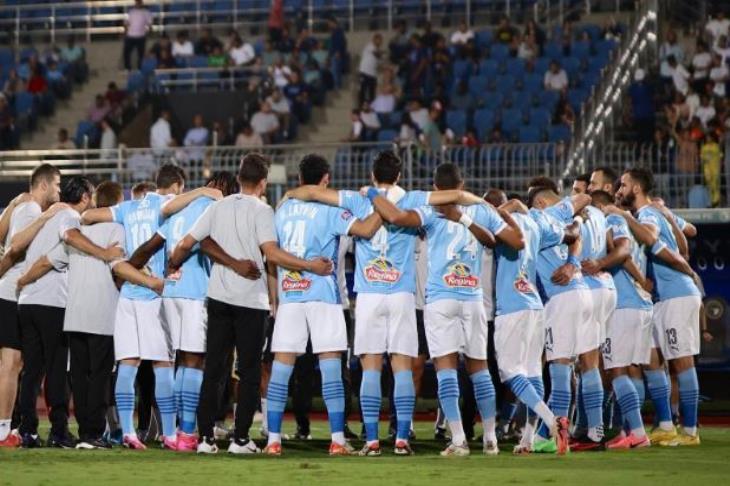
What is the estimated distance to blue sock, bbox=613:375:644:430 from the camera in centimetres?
1293

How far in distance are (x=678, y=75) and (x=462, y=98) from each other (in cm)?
403

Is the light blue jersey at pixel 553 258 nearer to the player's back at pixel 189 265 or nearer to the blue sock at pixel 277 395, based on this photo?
the blue sock at pixel 277 395

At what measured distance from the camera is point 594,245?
13.1 meters

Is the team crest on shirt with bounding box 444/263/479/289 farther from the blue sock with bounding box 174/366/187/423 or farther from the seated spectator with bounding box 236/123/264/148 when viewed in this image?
the seated spectator with bounding box 236/123/264/148

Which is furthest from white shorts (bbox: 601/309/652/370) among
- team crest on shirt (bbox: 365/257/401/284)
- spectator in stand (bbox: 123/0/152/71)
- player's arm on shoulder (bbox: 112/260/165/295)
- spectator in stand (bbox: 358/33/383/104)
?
spectator in stand (bbox: 123/0/152/71)

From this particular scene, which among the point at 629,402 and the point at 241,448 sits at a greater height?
the point at 629,402

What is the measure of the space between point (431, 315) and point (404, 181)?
28.7 feet

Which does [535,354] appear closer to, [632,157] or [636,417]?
[636,417]

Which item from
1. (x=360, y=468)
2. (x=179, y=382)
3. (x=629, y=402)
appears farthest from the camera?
(x=629, y=402)

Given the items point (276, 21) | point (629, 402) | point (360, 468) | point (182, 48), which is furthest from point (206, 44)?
point (360, 468)

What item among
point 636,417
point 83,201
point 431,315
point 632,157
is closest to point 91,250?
point 83,201

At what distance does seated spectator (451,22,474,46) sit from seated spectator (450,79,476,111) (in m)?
1.42

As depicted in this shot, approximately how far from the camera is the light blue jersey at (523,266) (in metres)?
12.2

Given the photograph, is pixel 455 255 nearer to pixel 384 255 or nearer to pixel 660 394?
pixel 384 255
